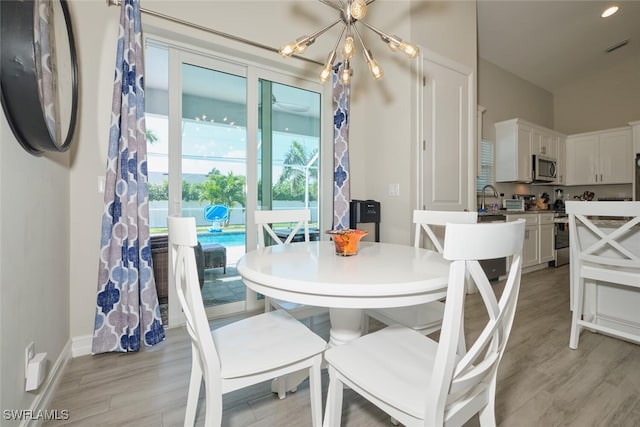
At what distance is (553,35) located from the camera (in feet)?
13.1

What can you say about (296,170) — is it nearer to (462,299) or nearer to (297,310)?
(297,310)

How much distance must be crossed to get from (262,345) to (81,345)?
1.64 metres

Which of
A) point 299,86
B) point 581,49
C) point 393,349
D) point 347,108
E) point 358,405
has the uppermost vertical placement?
point 581,49

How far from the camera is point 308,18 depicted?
2.85 m

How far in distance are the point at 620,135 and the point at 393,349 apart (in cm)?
614

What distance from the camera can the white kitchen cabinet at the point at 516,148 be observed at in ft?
14.1

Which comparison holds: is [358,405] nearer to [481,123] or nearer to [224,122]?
[224,122]

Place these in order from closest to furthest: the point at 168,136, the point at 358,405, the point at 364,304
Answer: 1. the point at 364,304
2. the point at 358,405
3. the point at 168,136

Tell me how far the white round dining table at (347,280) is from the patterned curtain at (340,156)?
1.59 m

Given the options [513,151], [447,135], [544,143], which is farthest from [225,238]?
[544,143]

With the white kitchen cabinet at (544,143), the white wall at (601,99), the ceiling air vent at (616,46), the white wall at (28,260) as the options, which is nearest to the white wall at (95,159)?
the white wall at (28,260)

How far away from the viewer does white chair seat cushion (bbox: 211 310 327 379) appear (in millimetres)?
999

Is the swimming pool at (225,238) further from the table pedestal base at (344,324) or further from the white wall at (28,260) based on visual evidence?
the table pedestal base at (344,324)

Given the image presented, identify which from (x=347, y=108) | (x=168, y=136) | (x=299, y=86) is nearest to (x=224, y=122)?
(x=168, y=136)
